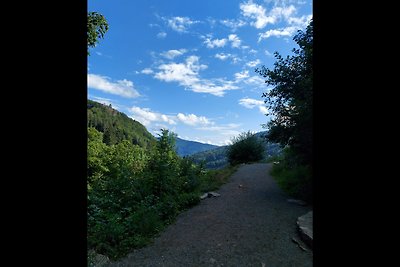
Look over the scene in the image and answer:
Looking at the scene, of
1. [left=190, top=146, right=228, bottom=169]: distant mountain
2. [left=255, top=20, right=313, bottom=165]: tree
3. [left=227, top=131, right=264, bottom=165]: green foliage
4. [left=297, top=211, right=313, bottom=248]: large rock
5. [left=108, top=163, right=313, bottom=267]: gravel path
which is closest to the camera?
[left=108, top=163, right=313, bottom=267]: gravel path

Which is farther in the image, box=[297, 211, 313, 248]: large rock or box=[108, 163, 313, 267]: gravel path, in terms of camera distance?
box=[297, 211, 313, 248]: large rock

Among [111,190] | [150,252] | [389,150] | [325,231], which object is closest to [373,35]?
[389,150]

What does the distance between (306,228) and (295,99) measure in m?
4.02

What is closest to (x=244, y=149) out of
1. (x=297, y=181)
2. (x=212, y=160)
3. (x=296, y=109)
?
(x=297, y=181)

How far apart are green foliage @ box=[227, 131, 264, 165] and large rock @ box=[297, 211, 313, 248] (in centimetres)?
1310

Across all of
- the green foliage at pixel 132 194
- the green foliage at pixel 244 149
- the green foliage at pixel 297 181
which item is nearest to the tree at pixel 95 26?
the green foliage at pixel 132 194

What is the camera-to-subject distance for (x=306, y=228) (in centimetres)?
538

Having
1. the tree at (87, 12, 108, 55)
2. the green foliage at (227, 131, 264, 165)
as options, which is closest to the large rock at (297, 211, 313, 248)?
the tree at (87, 12, 108, 55)

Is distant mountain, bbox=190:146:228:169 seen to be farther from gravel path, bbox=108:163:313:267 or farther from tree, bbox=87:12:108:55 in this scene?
tree, bbox=87:12:108:55

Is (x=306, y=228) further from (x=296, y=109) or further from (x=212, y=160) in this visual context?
(x=212, y=160)

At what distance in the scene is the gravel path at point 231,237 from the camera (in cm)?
443

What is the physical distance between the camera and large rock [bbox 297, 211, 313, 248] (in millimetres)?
4938

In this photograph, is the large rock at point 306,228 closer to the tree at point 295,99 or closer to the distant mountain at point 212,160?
the tree at point 295,99
